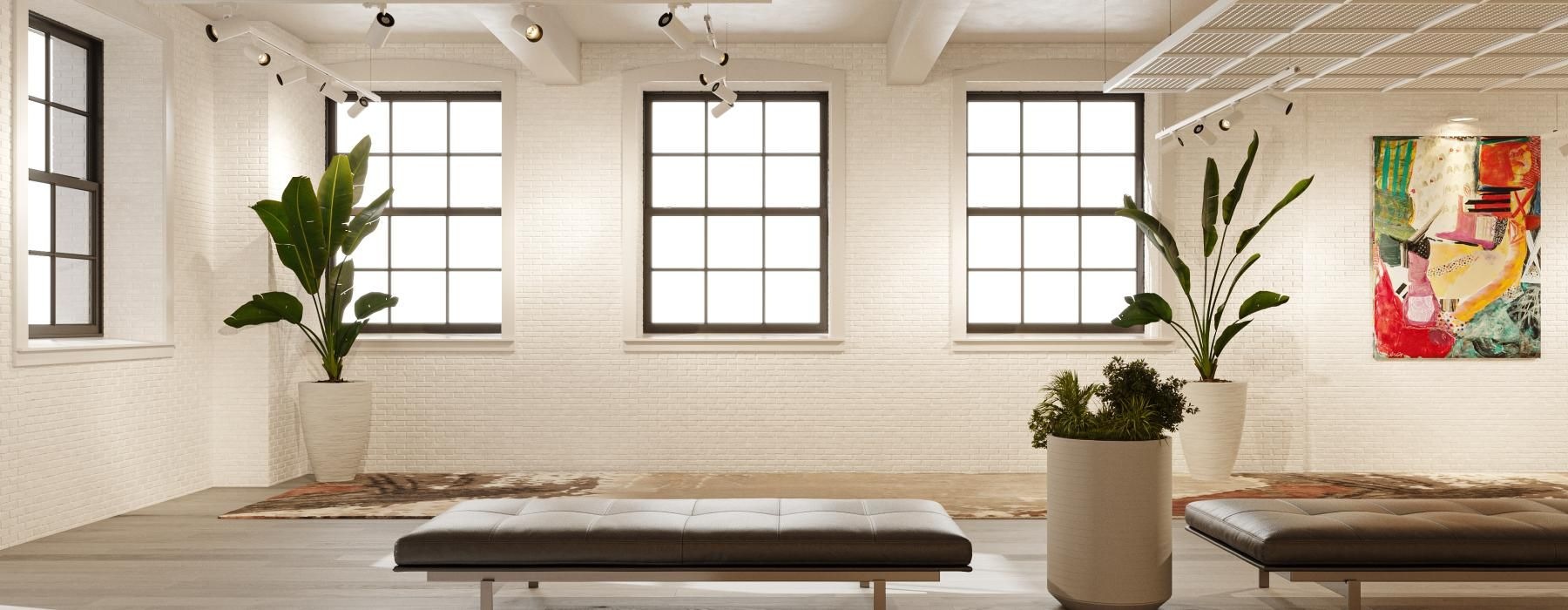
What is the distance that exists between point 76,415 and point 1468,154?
9.64 m

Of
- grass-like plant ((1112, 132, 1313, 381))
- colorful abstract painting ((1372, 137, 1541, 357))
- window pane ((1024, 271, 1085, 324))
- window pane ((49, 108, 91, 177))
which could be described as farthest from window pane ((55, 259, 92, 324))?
colorful abstract painting ((1372, 137, 1541, 357))

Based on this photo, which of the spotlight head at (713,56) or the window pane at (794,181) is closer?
the spotlight head at (713,56)

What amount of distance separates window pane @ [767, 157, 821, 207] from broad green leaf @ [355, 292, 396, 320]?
293cm

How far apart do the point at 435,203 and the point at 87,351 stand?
8.83ft

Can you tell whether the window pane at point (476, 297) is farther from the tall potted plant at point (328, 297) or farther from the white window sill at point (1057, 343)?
the white window sill at point (1057, 343)

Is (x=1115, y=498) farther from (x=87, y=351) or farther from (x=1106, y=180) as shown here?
(x=87, y=351)

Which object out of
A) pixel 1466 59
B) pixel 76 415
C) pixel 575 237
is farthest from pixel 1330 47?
pixel 76 415

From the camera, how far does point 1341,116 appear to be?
302 inches

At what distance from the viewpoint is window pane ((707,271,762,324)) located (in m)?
7.82

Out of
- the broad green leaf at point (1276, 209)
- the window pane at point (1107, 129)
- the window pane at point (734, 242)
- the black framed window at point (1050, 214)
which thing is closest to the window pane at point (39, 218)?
the window pane at point (734, 242)

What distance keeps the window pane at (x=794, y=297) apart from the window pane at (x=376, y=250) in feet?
9.93

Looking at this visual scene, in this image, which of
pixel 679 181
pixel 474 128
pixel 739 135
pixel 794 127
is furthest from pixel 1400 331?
pixel 474 128

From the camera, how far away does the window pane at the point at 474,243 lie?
25.6ft

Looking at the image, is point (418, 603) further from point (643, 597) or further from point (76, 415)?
point (76, 415)
